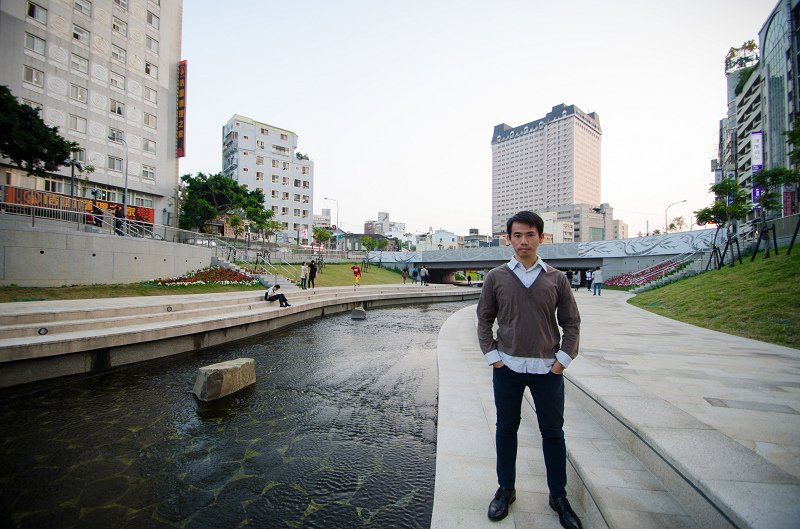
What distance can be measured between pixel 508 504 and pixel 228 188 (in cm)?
5218

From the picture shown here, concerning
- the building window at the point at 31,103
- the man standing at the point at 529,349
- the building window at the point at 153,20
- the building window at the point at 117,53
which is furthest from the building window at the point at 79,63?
the man standing at the point at 529,349

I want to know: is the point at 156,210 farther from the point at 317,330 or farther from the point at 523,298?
the point at 523,298

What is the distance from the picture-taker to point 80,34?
103ft

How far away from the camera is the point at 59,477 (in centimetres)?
401

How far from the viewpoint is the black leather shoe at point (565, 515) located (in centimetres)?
269

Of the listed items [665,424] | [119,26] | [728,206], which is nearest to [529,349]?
[665,424]

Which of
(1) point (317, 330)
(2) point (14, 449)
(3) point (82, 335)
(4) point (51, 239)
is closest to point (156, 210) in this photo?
(4) point (51, 239)

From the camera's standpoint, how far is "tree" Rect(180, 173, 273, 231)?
46469 millimetres

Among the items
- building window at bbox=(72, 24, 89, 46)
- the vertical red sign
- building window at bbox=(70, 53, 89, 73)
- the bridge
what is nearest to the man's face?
the bridge

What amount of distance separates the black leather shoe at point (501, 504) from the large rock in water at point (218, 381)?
17.2 ft

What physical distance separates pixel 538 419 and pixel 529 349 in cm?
53

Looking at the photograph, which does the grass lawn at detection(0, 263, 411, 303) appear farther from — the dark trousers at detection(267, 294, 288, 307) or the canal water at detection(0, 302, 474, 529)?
the canal water at detection(0, 302, 474, 529)

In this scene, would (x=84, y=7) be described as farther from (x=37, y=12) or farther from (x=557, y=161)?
(x=557, y=161)

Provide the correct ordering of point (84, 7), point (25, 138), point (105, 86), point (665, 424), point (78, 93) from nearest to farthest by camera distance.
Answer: point (665, 424), point (25, 138), point (78, 93), point (84, 7), point (105, 86)
